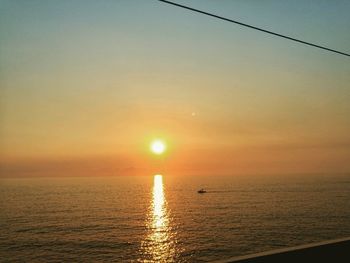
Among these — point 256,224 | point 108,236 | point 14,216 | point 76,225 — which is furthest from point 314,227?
point 14,216

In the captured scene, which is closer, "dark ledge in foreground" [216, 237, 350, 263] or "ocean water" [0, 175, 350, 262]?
"dark ledge in foreground" [216, 237, 350, 263]

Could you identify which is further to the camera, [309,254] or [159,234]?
[159,234]

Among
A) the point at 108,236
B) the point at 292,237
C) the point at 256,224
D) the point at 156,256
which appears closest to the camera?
the point at 156,256

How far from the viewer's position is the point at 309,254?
20.0ft

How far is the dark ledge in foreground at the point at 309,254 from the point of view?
546 cm

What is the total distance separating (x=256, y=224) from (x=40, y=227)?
1672 inches

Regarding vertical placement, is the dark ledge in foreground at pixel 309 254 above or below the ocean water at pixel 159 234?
below

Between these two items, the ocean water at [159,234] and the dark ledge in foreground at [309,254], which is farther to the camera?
the ocean water at [159,234]

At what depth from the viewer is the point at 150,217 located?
87.5 meters

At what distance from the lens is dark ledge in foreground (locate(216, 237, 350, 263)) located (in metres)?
5.46

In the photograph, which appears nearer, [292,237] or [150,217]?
[292,237]

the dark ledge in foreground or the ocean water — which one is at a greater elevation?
the ocean water

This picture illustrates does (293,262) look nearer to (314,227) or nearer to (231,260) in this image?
(231,260)

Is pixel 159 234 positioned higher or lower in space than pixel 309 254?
higher
